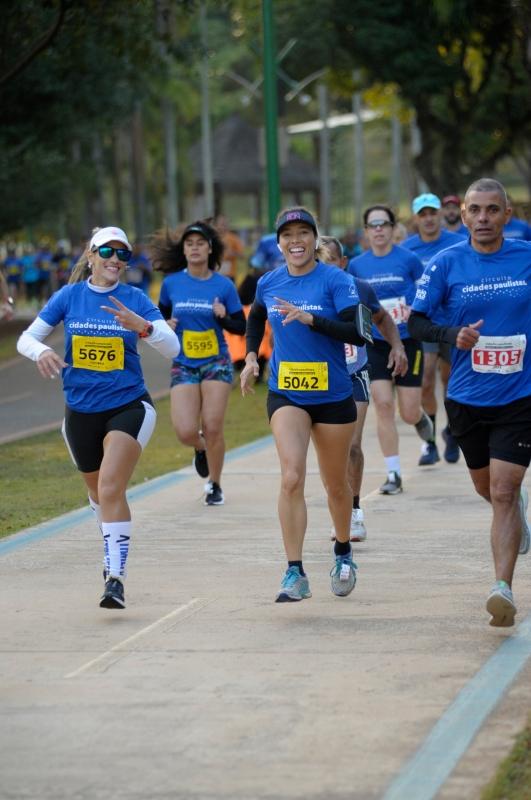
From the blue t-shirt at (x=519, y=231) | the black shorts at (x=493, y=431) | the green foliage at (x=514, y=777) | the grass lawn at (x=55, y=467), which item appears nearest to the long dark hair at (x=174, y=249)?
the grass lawn at (x=55, y=467)

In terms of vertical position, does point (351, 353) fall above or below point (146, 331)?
below

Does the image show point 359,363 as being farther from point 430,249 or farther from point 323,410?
point 430,249

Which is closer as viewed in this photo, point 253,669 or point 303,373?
point 253,669

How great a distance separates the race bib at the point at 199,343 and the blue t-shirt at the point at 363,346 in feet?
6.93

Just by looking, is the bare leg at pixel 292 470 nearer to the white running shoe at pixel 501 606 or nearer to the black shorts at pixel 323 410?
Result: the black shorts at pixel 323 410

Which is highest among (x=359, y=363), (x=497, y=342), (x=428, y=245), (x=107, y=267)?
(x=107, y=267)

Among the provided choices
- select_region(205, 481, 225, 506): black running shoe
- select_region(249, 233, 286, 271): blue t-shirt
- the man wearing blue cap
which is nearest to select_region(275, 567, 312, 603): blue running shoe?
select_region(205, 481, 225, 506): black running shoe

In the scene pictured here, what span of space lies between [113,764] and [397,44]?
3585cm

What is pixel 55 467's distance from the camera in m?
15.3

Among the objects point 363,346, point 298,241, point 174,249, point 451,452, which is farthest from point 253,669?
point 451,452

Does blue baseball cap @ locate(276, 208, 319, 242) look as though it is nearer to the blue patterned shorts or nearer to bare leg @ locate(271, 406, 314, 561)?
bare leg @ locate(271, 406, 314, 561)

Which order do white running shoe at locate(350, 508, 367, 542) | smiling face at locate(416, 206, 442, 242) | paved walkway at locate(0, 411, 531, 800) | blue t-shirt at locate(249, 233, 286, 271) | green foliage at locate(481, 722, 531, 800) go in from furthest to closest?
1. blue t-shirt at locate(249, 233, 286, 271)
2. smiling face at locate(416, 206, 442, 242)
3. white running shoe at locate(350, 508, 367, 542)
4. paved walkway at locate(0, 411, 531, 800)
5. green foliage at locate(481, 722, 531, 800)

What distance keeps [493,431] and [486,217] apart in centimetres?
99

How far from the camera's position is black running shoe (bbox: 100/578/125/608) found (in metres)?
8.61
